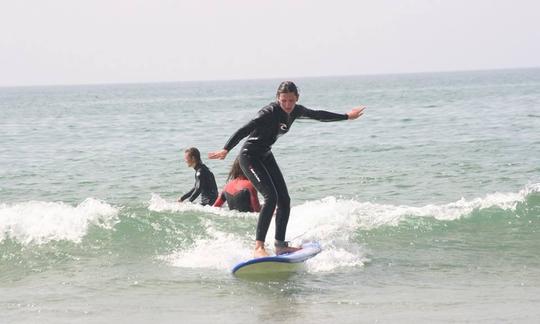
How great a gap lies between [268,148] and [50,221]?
4441 mm

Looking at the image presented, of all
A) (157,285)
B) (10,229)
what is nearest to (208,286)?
(157,285)

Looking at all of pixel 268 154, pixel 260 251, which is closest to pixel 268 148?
pixel 268 154

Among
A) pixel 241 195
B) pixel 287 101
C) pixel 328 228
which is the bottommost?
pixel 328 228

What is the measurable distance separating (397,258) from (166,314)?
3.45m

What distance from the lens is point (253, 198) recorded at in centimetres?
1130

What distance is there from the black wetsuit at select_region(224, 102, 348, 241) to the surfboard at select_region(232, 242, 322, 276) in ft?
1.06

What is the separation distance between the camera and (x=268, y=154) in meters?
8.71

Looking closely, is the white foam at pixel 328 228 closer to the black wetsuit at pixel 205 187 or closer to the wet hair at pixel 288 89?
the black wetsuit at pixel 205 187

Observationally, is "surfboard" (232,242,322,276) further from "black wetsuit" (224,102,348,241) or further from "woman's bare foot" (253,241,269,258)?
"black wetsuit" (224,102,348,241)

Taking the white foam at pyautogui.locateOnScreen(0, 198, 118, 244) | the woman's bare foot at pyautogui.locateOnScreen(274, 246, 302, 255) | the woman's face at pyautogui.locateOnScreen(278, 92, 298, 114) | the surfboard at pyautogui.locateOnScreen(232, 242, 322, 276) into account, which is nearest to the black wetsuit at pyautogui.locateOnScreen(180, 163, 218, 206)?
the white foam at pyautogui.locateOnScreen(0, 198, 118, 244)

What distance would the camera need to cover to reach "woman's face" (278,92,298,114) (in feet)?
27.6

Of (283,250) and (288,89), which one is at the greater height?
(288,89)

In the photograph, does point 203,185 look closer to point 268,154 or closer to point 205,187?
point 205,187

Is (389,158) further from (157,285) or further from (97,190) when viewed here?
(157,285)
